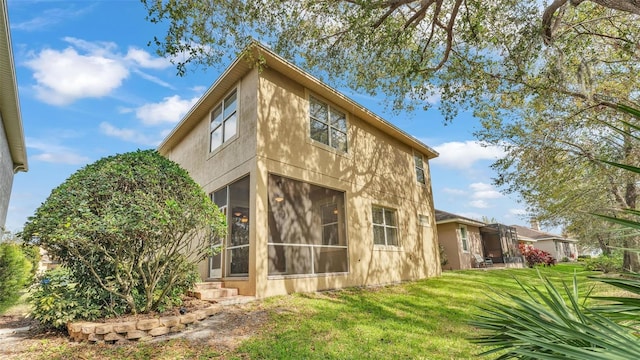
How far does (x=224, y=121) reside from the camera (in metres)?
10.3

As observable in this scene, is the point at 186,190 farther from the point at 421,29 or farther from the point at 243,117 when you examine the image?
the point at 421,29

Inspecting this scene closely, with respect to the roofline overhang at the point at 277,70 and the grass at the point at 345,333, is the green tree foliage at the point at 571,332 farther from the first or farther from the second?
the roofline overhang at the point at 277,70

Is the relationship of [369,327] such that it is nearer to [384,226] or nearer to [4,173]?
[384,226]

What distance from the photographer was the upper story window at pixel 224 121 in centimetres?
977

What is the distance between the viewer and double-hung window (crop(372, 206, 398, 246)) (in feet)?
37.7

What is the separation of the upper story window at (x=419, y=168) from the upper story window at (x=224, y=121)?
8.47m

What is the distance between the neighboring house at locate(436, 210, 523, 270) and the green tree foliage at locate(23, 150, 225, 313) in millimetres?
16328

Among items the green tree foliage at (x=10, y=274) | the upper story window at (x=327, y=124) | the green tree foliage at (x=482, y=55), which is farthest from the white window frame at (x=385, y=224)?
the green tree foliage at (x=10, y=274)

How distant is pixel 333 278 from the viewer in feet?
30.6

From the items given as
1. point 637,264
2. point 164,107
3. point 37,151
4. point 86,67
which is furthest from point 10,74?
point 637,264

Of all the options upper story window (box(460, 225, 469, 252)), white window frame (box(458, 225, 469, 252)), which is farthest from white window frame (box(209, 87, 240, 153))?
upper story window (box(460, 225, 469, 252))

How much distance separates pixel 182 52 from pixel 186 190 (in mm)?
3057

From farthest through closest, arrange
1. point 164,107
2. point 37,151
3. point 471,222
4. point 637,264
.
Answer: point 471,222
point 164,107
point 637,264
point 37,151

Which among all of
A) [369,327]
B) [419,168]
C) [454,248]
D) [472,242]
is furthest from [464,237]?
[369,327]
